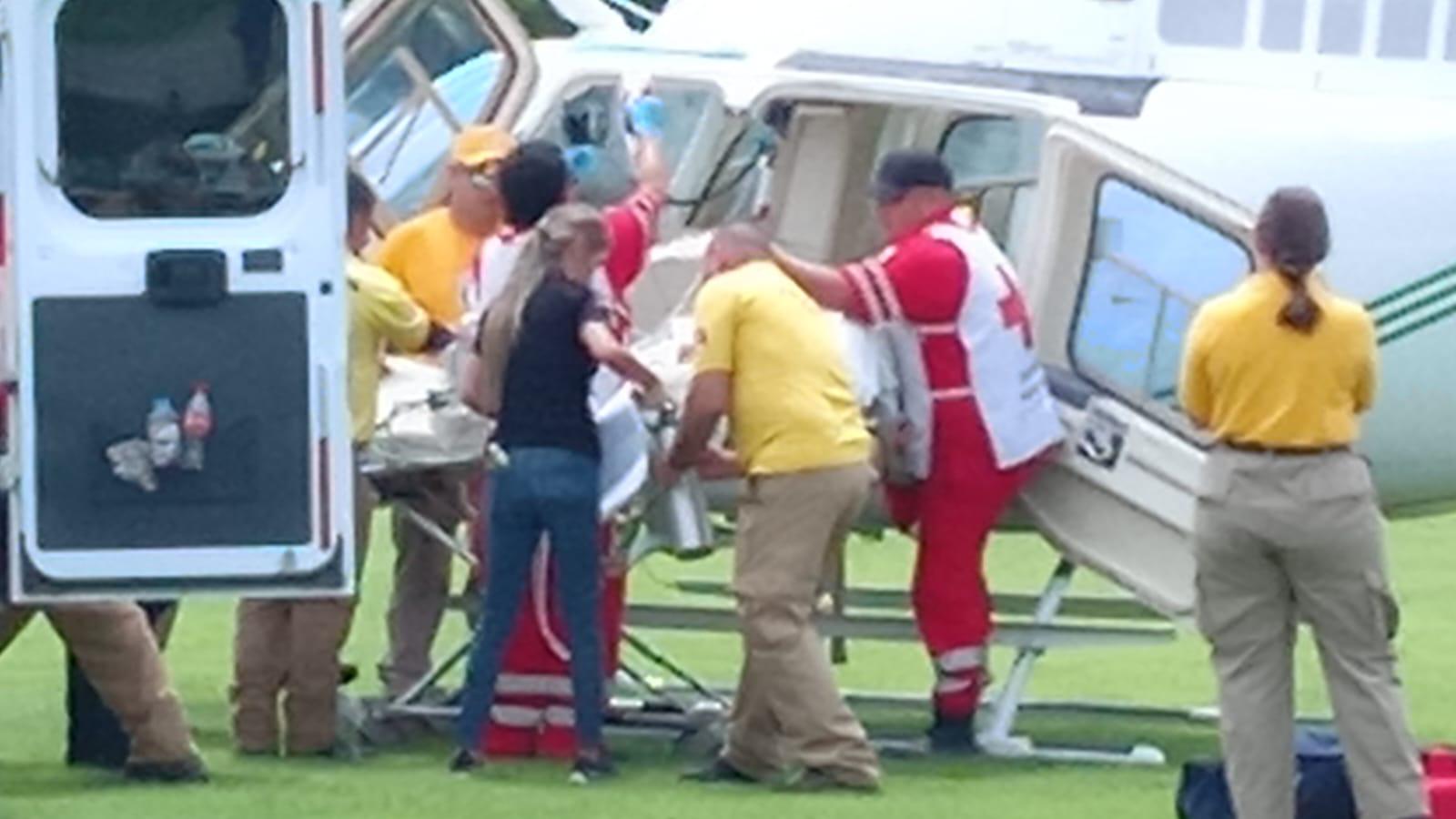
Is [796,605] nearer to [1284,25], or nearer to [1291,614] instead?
[1291,614]

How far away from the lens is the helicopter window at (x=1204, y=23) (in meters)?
15.4

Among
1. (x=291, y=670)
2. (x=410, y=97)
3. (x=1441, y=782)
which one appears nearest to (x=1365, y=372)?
(x=1441, y=782)

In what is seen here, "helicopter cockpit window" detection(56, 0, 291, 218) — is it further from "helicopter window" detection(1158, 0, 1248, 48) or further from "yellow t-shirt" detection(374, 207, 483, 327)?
"helicopter window" detection(1158, 0, 1248, 48)

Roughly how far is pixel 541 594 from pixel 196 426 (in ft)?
7.77

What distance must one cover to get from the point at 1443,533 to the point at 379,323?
35.4 feet

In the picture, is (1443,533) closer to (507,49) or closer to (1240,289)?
(507,49)

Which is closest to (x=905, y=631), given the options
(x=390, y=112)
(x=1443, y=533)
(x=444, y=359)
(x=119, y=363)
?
(x=444, y=359)

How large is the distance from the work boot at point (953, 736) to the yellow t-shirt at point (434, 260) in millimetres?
1984

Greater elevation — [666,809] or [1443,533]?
[666,809]

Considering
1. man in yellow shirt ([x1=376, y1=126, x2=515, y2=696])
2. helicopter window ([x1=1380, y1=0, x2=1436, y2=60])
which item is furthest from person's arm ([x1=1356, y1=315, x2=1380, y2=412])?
man in yellow shirt ([x1=376, y1=126, x2=515, y2=696])

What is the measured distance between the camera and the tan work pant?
528 inches

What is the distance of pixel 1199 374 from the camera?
1234 centimetres

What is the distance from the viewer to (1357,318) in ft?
40.4

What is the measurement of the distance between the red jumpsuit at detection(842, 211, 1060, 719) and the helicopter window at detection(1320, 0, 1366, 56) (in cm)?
147
